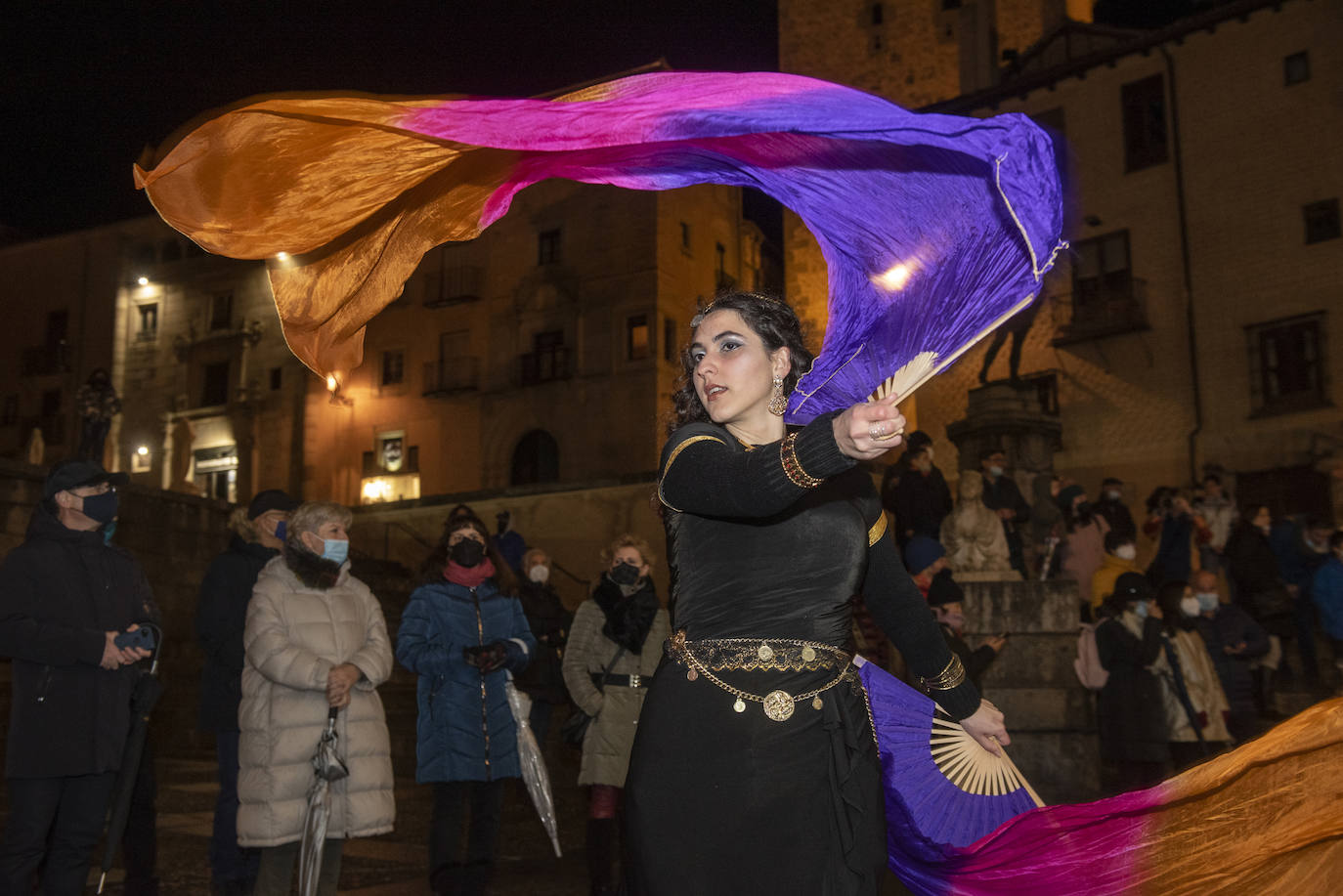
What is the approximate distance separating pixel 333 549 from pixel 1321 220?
82.2 feet

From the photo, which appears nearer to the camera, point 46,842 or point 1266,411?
point 46,842

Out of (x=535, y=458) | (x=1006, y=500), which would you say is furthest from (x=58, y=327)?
(x=1006, y=500)

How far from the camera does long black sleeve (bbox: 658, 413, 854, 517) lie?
246cm

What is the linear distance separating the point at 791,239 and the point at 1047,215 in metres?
30.2

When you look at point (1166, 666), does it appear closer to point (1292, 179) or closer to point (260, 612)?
point (260, 612)

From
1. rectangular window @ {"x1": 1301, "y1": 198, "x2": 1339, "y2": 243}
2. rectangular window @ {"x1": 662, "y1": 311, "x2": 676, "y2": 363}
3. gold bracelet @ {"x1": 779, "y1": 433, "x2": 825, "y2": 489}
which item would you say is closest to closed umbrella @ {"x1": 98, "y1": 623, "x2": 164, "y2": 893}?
gold bracelet @ {"x1": 779, "y1": 433, "x2": 825, "y2": 489}

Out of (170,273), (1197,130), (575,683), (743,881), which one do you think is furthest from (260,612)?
(170,273)

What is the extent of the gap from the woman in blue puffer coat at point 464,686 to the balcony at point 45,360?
151 ft

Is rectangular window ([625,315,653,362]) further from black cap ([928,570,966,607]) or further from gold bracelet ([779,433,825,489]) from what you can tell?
gold bracelet ([779,433,825,489])

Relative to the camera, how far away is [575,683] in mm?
7227

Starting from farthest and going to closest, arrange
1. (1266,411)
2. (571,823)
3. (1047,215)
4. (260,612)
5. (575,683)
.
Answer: (1266,411)
(571,823)
(575,683)
(260,612)
(1047,215)

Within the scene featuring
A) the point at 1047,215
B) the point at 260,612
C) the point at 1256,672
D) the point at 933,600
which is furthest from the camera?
the point at 1256,672

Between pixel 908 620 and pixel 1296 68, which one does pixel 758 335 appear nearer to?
pixel 908 620

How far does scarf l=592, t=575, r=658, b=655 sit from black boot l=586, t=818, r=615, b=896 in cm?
102
